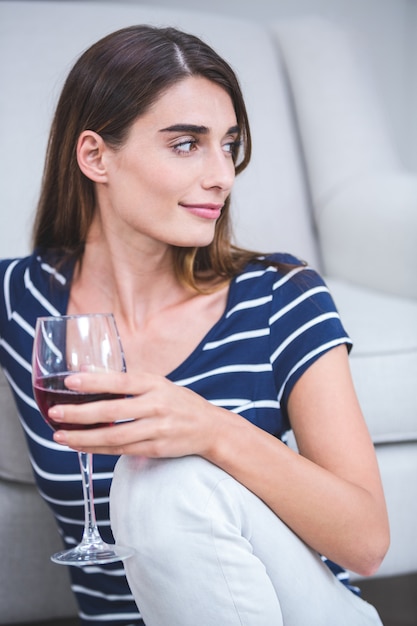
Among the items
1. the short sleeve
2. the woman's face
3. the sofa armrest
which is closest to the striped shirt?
the short sleeve

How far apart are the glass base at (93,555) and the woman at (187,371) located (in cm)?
3

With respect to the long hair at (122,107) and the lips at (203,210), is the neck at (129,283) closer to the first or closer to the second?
the long hair at (122,107)

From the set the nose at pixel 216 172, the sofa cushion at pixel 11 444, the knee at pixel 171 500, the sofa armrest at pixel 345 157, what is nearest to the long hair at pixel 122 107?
the nose at pixel 216 172

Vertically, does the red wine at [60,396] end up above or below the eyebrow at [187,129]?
below

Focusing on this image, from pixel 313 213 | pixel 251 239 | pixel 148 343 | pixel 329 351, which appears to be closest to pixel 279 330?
pixel 329 351

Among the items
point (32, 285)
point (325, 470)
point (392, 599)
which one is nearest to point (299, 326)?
point (325, 470)

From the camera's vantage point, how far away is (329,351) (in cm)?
113

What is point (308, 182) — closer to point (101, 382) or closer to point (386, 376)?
point (386, 376)

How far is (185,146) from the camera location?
1.16 metres

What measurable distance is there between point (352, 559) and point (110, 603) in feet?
1.23

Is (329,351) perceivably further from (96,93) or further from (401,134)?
(401,134)

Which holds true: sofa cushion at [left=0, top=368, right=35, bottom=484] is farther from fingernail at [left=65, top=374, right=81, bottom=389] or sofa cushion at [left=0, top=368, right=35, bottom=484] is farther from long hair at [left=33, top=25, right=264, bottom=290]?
fingernail at [left=65, top=374, right=81, bottom=389]

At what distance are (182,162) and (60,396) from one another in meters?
0.44

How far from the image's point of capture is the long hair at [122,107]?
1167mm
